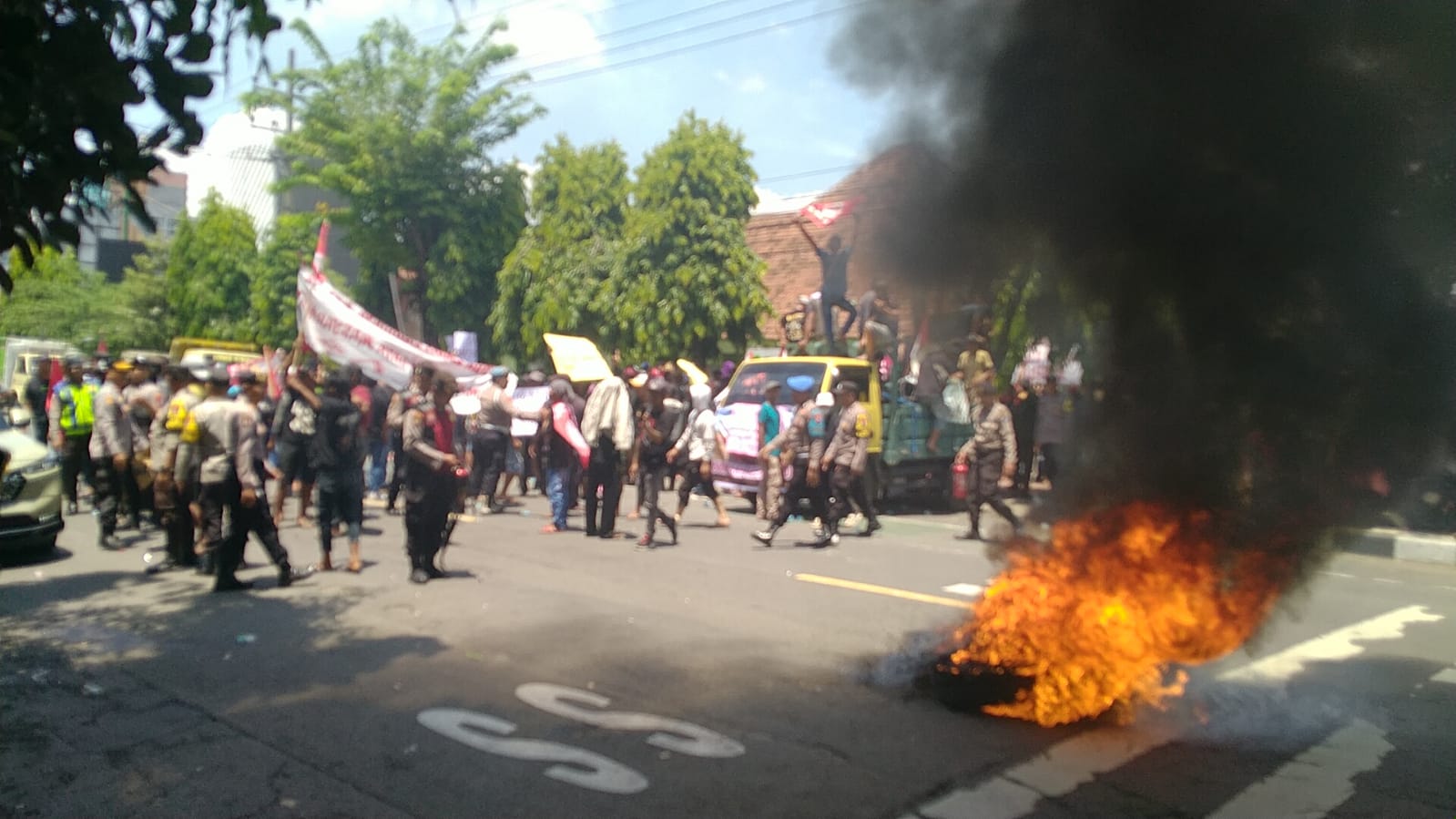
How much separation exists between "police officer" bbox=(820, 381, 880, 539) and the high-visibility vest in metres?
7.84

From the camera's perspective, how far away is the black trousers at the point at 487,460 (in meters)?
12.4

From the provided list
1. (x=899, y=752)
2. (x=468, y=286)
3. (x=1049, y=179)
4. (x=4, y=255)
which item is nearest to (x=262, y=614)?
(x=4, y=255)

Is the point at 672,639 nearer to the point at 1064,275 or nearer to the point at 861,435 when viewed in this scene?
the point at 1064,275

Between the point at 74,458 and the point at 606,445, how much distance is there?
19.7ft

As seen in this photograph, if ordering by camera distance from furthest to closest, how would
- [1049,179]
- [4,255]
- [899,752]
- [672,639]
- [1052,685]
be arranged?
[672,639]
[1049,179]
[1052,685]
[899,752]
[4,255]

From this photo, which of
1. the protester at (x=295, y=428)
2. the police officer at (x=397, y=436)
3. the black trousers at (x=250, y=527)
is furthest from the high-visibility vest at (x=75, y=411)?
the black trousers at (x=250, y=527)

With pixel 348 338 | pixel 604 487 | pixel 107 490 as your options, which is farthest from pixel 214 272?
pixel 604 487

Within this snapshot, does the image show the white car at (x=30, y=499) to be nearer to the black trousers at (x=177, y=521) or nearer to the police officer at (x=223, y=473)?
the black trousers at (x=177, y=521)

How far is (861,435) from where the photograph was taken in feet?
36.0

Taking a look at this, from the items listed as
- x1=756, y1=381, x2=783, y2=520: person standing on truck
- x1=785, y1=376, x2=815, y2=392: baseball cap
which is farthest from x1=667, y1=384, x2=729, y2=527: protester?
x1=785, y1=376, x2=815, y2=392: baseball cap

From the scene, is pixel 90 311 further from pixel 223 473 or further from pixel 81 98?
pixel 81 98

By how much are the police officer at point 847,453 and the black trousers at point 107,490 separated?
6797 mm

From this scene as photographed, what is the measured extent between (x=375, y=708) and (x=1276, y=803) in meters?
4.01

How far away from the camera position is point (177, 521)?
8797mm
